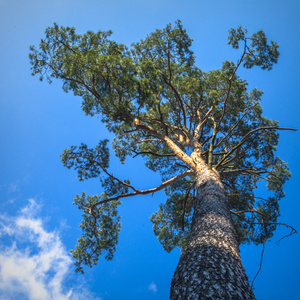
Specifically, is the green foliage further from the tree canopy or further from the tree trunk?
the tree trunk

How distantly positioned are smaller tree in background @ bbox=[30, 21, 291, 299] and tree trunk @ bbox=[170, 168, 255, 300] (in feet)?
0.04

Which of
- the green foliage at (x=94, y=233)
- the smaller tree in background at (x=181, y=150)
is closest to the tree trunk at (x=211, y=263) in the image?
the smaller tree in background at (x=181, y=150)

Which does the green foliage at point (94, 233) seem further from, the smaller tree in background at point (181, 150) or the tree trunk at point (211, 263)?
the tree trunk at point (211, 263)

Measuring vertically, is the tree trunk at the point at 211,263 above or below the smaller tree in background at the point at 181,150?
below

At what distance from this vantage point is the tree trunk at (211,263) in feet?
7.12

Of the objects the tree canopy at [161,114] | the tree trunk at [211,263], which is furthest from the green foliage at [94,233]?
the tree trunk at [211,263]

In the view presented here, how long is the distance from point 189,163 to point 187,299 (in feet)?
15.4

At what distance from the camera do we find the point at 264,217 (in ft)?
24.7

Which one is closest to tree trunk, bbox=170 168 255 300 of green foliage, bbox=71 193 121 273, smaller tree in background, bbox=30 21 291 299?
smaller tree in background, bbox=30 21 291 299

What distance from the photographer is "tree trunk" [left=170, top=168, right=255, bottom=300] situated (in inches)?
85.4

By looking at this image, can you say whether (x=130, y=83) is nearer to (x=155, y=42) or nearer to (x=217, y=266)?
(x=155, y=42)

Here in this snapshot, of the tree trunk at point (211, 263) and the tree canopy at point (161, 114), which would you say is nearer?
the tree trunk at point (211, 263)

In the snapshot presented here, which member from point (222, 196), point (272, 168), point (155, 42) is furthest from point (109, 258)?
point (155, 42)

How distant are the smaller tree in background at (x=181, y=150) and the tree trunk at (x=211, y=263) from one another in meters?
0.01
